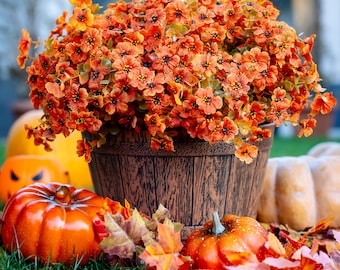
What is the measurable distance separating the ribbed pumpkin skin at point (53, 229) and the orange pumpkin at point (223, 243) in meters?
0.25

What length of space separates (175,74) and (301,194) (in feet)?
2.31

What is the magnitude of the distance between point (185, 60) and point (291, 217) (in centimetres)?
72

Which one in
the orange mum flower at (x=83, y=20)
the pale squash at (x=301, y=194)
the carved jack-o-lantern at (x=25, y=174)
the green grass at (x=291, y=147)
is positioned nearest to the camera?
the orange mum flower at (x=83, y=20)

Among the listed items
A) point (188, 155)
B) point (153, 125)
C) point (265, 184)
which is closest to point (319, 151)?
point (265, 184)

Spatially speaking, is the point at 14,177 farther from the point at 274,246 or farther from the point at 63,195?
the point at 274,246

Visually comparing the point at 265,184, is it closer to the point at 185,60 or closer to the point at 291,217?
the point at 291,217

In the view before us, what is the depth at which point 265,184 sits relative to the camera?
1.93 m

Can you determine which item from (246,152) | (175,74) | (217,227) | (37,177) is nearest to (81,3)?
(175,74)

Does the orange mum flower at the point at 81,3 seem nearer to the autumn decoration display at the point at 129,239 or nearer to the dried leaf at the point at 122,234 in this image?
the autumn decoration display at the point at 129,239

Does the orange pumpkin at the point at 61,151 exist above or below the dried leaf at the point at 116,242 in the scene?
below

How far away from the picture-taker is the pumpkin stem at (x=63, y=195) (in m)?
1.46

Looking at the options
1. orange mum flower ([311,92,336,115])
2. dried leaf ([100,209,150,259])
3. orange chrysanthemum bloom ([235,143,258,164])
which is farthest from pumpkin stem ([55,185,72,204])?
orange mum flower ([311,92,336,115])

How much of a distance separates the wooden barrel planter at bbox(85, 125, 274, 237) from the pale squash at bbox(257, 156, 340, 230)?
0.92 feet

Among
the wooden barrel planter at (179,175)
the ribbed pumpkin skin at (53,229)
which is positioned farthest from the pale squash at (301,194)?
the ribbed pumpkin skin at (53,229)
